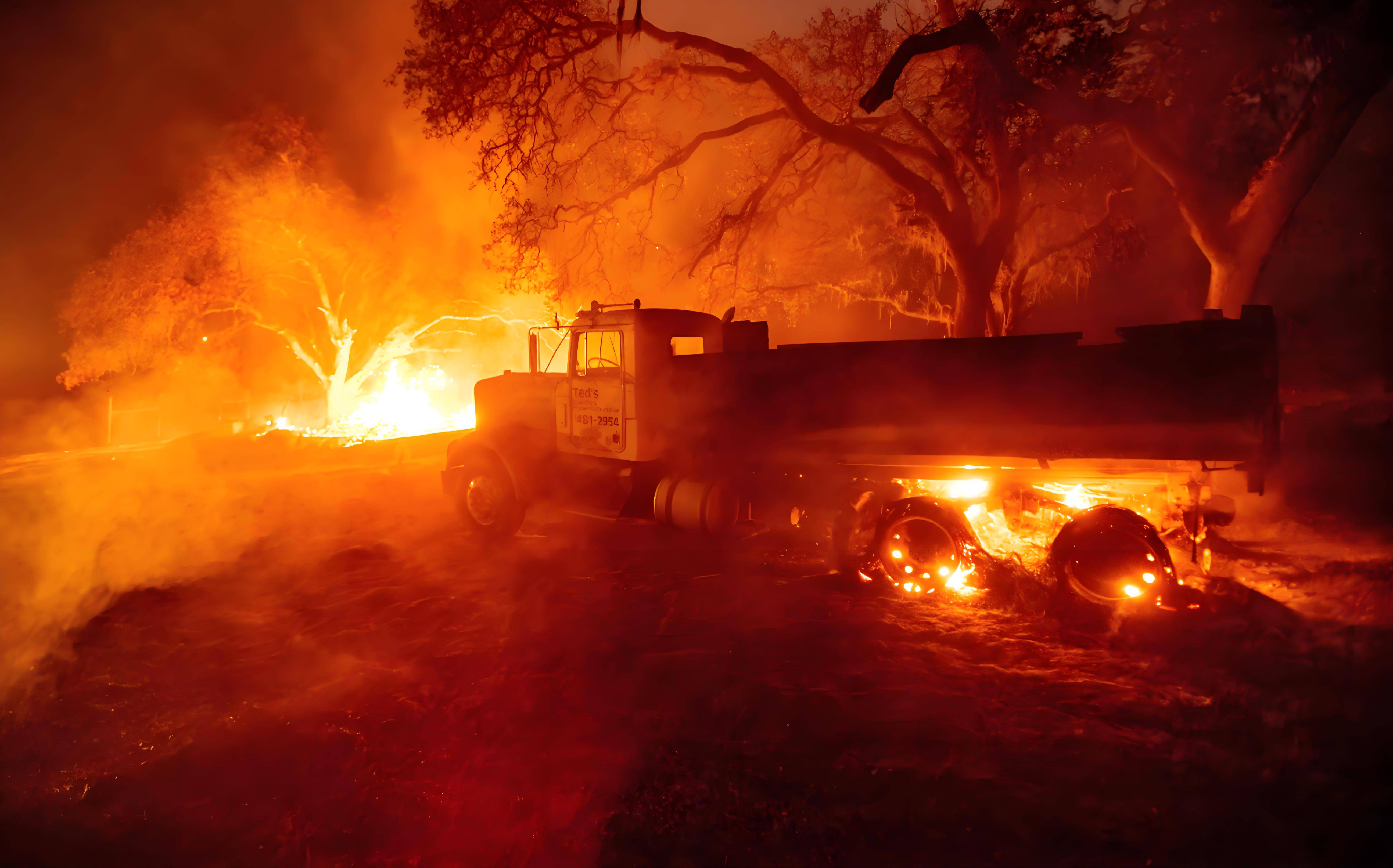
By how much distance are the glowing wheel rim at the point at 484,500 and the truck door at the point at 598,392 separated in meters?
1.27

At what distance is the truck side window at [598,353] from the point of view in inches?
334

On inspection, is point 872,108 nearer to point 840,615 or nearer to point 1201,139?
point 1201,139

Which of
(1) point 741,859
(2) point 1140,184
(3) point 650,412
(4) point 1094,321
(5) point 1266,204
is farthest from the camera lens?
(4) point 1094,321

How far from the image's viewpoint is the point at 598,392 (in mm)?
8719

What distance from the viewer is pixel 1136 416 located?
5.73 meters

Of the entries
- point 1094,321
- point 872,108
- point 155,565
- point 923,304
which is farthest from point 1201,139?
point 1094,321

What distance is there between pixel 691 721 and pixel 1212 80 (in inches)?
479

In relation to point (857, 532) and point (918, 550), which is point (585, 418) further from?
point (918, 550)

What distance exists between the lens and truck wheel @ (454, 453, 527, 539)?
30.5 ft

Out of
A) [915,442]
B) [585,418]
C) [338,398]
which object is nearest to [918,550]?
[915,442]

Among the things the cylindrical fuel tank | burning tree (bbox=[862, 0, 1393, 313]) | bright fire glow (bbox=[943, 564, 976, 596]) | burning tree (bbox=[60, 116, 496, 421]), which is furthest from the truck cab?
burning tree (bbox=[60, 116, 496, 421])

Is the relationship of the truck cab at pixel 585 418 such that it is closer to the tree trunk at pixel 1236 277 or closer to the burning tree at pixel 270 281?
the tree trunk at pixel 1236 277

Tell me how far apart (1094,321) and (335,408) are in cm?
3186

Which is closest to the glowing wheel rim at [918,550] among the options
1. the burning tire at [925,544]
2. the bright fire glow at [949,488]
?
the burning tire at [925,544]
